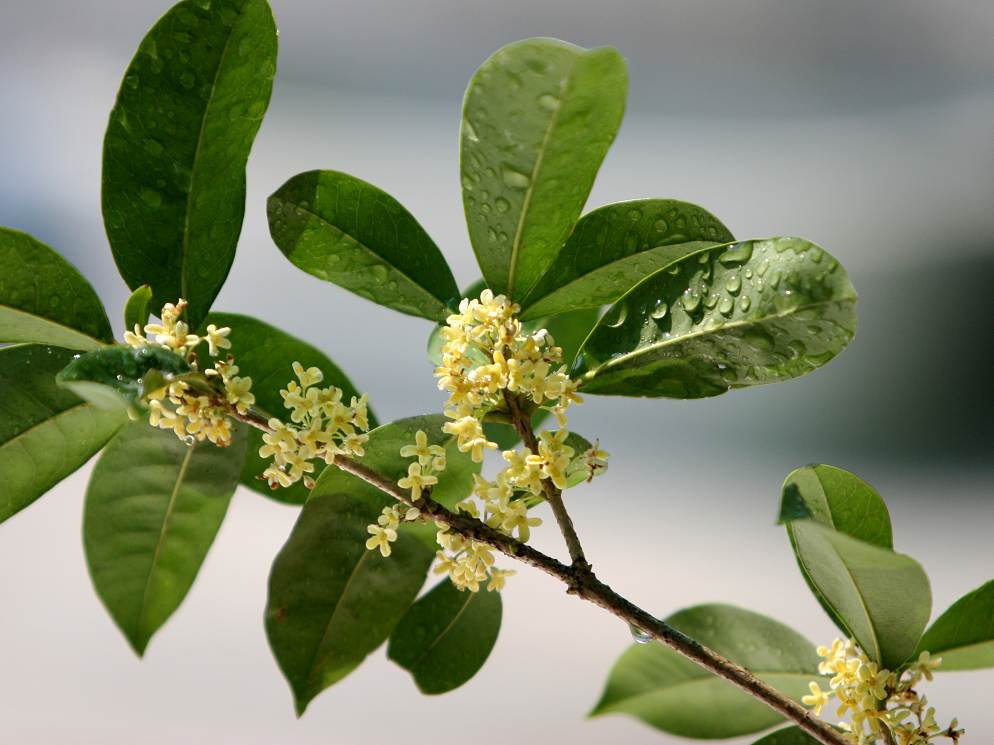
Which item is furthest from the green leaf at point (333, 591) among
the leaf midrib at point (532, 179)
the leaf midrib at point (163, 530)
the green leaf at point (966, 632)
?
the green leaf at point (966, 632)

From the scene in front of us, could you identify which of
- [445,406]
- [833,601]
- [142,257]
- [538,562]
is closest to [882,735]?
[833,601]

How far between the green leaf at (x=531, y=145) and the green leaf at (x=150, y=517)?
28 cm

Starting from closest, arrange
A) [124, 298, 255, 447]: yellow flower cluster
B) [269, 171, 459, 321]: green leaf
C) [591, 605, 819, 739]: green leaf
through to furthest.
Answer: [124, 298, 255, 447]: yellow flower cluster → [269, 171, 459, 321]: green leaf → [591, 605, 819, 739]: green leaf

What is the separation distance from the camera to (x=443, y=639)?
83cm

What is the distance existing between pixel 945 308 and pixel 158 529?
1980mm

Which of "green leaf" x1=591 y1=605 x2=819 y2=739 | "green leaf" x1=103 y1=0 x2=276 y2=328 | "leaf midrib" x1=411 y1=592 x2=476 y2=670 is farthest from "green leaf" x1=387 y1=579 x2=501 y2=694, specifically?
"green leaf" x1=103 y1=0 x2=276 y2=328

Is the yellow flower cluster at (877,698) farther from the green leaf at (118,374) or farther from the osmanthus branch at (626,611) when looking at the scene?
the green leaf at (118,374)

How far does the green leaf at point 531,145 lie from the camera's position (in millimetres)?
579

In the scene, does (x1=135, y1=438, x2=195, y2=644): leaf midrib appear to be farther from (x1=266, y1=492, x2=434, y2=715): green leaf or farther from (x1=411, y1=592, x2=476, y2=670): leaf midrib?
(x1=411, y1=592, x2=476, y2=670): leaf midrib

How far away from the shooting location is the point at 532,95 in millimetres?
592

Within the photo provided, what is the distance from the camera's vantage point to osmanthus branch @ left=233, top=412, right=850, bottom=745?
0.57m

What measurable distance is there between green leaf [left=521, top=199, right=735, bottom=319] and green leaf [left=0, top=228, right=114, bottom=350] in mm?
324

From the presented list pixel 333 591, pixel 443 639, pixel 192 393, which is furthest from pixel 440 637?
pixel 192 393

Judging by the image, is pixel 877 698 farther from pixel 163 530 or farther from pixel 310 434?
pixel 163 530
